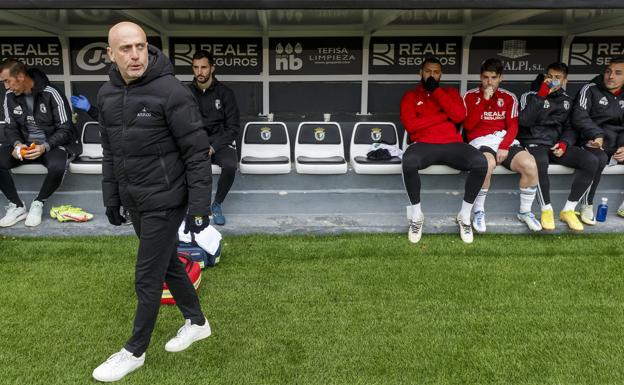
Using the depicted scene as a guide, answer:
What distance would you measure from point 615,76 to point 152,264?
3987 mm

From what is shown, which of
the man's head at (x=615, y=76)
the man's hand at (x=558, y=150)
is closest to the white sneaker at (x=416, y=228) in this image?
the man's hand at (x=558, y=150)

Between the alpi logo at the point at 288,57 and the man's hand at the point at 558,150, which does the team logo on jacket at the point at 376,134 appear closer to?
the alpi logo at the point at 288,57

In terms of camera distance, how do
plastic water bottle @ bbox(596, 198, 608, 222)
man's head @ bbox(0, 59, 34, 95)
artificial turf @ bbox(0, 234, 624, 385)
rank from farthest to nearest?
plastic water bottle @ bbox(596, 198, 608, 222) → man's head @ bbox(0, 59, 34, 95) → artificial turf @ bbox(0, 234, 624, 385)

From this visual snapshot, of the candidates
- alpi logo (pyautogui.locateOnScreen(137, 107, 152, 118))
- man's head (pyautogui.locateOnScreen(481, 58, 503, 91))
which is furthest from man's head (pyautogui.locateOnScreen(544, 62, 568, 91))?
alpi logo (pyautogui.locateOnScreen(137, 107, 152, 118))

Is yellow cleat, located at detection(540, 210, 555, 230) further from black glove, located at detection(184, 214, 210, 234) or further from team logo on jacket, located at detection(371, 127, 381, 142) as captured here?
black glove, located at detection(184, 214, 210, 234)

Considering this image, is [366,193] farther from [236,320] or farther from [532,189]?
[236,320]

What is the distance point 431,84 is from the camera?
4.30m

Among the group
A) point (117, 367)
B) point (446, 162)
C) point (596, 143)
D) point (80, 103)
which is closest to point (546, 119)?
point (596, 143)

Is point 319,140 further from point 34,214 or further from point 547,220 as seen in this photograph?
point 34,214

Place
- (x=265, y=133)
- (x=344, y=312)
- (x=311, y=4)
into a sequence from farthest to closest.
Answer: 1. (x=265, y=133)
2. (x=311, y=4)
3. (x=344, y=312)

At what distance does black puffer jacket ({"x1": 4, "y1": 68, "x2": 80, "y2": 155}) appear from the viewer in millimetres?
4320

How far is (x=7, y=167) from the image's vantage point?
165 inches

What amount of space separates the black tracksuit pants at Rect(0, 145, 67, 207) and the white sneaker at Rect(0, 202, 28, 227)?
0.13ft

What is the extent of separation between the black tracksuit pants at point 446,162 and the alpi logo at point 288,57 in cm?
182
